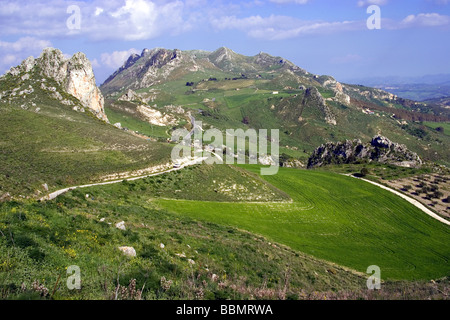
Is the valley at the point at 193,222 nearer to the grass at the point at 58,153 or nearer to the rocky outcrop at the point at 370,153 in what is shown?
the grass at the point at 58,153

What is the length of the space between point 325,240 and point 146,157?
115 ft

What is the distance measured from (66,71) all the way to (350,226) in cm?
10530

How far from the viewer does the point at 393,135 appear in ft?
630

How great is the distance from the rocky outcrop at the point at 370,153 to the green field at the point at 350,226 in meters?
29.8

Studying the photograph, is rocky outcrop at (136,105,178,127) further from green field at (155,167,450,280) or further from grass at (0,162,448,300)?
grass at (0,162,448,300)

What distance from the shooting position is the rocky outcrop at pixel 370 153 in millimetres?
80562

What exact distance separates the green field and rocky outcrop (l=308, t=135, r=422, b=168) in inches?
1172

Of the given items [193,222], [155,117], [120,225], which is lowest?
[193,222]

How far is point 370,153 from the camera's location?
86875 millimetres

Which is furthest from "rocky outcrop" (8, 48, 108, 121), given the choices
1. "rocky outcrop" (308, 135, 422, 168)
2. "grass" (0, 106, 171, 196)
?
"rocky outcrop" (308, 135, 422, 168)

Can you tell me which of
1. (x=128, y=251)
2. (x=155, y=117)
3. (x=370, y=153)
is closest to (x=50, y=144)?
(x=128, y=251)

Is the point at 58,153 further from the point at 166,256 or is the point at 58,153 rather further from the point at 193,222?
the point at 166,256
